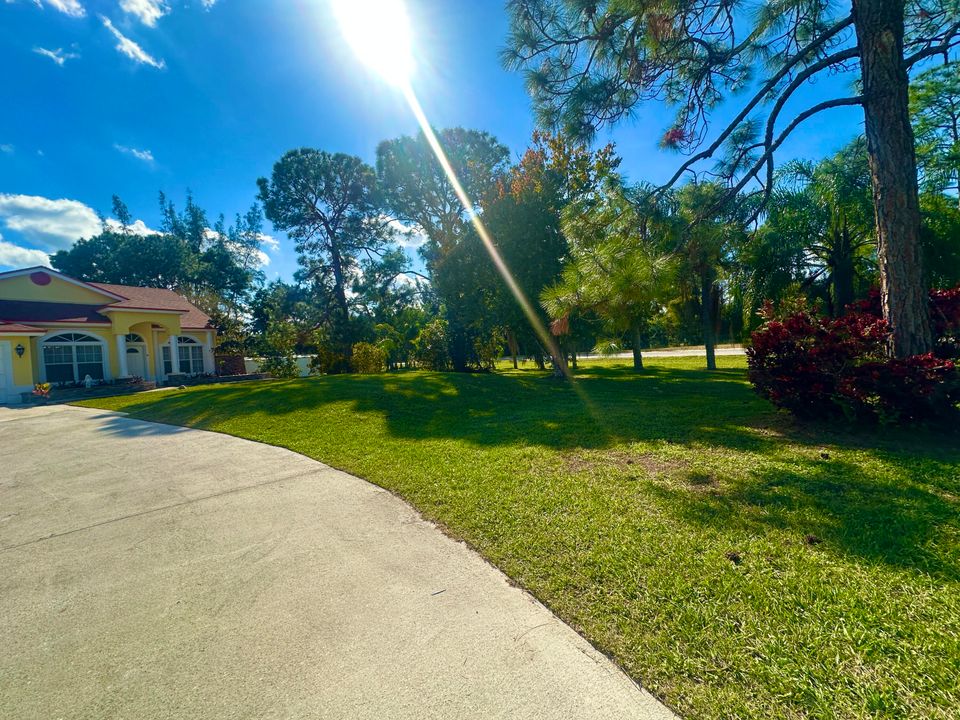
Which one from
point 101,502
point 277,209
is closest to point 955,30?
point 101,502

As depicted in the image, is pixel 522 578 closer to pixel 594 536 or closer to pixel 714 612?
pixel 594 536

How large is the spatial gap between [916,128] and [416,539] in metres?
15.1

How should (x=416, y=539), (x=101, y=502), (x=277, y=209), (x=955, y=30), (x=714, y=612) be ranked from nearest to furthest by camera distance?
1. (x=714, y=612)
2. (x=416, y=539)
3. (x=101, y=502)
4. (x=955, y=30)
5. (x=277, y=209)

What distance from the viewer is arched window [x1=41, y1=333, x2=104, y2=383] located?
17.2 metres

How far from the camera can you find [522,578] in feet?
8.33

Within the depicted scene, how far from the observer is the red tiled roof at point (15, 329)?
1536cm

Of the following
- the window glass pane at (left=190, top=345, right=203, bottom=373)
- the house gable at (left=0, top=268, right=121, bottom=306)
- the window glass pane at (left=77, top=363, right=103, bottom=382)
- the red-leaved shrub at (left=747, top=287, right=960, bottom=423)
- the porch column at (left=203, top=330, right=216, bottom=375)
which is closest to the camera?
the red-leaved shrub at (left=747, top=287, right=960, bottom=423)

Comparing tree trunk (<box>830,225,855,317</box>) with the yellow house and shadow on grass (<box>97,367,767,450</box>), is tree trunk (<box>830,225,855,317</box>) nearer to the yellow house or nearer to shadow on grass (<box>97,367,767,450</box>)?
shadow on grass (<box>97,367,767,450</box>)

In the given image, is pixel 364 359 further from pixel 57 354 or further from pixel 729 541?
pixel 729 541

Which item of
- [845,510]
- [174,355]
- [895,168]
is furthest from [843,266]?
[174,355]

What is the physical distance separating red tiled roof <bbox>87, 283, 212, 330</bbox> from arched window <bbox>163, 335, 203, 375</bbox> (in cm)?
89

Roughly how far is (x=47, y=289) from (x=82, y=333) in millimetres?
2897

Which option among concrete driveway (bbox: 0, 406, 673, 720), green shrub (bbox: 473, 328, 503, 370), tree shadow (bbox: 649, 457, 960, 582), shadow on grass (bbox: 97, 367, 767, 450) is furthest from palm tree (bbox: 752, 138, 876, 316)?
green shrub (bbox: 473, 328, 503, 370)

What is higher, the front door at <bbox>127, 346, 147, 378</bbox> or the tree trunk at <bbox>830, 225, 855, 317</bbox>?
the tree trunk at <bbox>830, 225, 855, 317</bbox>
